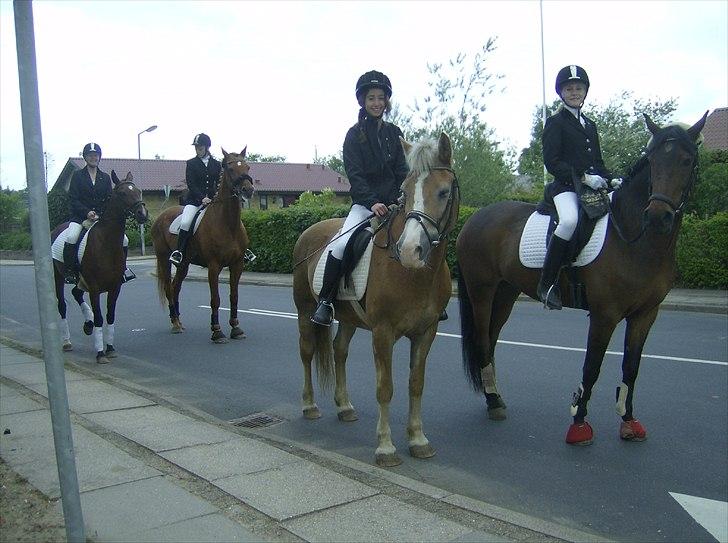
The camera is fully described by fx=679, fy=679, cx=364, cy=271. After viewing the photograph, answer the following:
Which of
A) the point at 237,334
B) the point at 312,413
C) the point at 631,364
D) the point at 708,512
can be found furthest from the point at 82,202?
the point at 708,512

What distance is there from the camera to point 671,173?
206 inches

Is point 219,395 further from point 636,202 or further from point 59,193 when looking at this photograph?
point 59,193

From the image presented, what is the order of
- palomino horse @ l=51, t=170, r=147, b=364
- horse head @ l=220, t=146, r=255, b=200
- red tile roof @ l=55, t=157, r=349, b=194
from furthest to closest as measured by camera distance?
red tile roof @ l=55, t=157, r=349, b=194, horse head @ l=220, t=146, r=255, b=200, palomino horse @ l=51, t=170, r=147, b=364

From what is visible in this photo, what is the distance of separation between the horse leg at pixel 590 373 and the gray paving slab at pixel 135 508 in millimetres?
3162

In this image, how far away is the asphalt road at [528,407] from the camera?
4727mm

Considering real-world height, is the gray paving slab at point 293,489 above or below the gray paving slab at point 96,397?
above

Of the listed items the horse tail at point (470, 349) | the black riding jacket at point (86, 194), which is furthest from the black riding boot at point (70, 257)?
the horse tail at point (470, 349)

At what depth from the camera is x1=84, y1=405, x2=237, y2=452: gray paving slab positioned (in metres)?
5.47

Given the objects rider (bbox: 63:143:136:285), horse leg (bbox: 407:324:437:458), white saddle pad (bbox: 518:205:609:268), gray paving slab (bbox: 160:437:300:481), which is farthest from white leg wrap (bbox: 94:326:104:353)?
white saddle pad (bbox: 518:205:609:268)

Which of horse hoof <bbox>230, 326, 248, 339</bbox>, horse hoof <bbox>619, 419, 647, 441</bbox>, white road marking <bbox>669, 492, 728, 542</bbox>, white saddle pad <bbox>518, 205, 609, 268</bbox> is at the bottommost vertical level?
horse hoof <bbox>230, 326, 248, 339</bbox>

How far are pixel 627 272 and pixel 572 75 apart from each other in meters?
1.84

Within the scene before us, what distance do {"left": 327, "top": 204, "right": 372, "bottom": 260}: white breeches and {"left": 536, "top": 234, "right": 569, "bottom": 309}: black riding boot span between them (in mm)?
1623

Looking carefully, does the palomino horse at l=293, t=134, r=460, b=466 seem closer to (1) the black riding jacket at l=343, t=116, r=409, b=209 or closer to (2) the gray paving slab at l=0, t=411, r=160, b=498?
(1) the black riding jacket at l=343, t=116, r=409, b=209

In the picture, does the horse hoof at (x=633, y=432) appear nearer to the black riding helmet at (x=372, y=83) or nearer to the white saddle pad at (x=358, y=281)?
the white saddle pad at (x=358, y=281)
